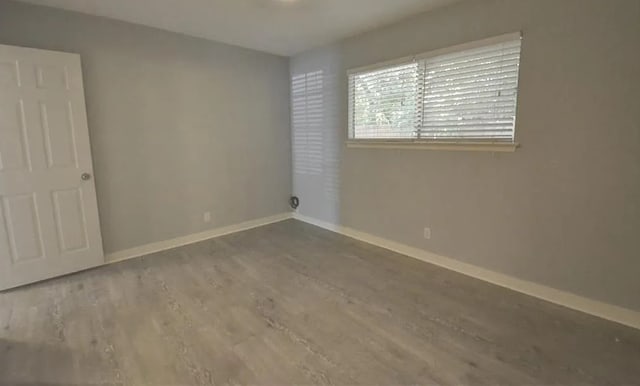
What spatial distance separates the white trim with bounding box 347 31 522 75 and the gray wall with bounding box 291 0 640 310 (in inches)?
2.3

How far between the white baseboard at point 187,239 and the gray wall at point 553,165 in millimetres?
2300

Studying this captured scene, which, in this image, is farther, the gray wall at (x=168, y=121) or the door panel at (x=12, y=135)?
the gray wall at (x=168, y=121)

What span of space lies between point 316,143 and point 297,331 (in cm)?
281

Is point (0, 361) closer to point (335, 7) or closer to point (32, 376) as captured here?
point (32, 376)

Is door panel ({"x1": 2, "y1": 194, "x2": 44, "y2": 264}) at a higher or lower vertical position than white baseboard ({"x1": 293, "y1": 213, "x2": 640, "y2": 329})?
higher

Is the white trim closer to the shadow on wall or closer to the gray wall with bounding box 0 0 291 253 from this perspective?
the shadow on wall

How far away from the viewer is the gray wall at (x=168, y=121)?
3.03 m

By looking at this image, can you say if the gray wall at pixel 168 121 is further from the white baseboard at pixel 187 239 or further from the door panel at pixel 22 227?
the door panel at pixel 22 227

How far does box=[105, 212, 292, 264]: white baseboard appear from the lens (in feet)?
11.1

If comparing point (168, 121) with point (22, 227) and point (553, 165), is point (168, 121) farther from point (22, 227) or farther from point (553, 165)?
point (553, 165)

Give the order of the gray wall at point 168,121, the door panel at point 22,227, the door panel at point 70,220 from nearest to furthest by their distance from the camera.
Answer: the door panel at point 22,227 < the door panel at point 70,220 < the gray wall at point 168,121

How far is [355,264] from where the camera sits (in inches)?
128

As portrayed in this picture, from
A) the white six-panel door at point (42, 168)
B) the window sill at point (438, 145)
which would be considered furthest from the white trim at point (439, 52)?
the white six-panel door at point (42, 168)

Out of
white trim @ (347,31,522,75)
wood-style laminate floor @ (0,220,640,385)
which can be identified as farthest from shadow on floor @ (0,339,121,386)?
white trim @ (347,31,522,75)
